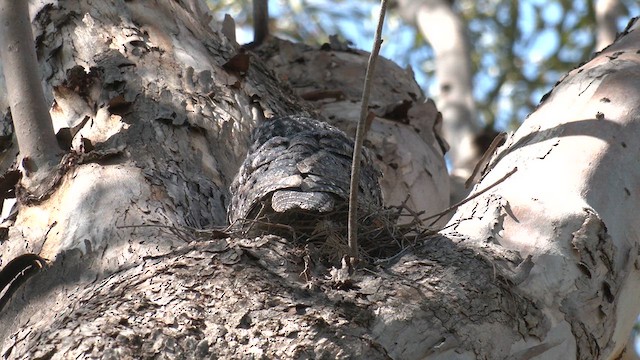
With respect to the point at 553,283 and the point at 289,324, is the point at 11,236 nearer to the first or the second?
the point at 289,324

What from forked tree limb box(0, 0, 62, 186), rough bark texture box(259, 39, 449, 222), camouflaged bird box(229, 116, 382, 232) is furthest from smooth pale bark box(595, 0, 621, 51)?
forked tree limb box(0, 0, 62, 186)

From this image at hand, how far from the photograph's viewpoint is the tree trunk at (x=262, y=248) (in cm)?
184

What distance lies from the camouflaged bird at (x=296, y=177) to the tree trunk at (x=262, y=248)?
0.35ft

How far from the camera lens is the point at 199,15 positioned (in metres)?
3.65

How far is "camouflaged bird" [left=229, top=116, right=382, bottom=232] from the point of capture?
8.13 ft

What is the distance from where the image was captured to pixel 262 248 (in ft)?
6.61

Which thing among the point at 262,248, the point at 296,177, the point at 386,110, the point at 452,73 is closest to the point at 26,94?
the point at 296,177

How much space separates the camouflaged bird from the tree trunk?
0.11 m

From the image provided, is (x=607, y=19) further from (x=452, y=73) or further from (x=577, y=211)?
(x=577, y=211)

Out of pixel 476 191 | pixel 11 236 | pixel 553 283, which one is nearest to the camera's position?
pixel 553 283

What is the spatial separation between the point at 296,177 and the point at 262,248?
555mm

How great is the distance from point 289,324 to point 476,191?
769 millimetres

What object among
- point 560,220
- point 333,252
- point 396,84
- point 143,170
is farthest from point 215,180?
point 396,84

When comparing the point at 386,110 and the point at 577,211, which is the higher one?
the point at 386,110
